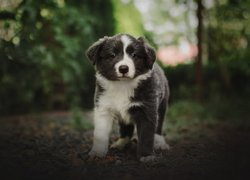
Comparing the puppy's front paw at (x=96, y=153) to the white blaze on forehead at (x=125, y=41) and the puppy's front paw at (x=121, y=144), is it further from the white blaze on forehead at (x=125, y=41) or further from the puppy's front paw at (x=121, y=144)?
the white blaze on forehead at (x=125, y=41)

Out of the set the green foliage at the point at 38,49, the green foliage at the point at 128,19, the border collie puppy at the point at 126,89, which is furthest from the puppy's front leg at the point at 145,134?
the green foliage at the point at 128,19

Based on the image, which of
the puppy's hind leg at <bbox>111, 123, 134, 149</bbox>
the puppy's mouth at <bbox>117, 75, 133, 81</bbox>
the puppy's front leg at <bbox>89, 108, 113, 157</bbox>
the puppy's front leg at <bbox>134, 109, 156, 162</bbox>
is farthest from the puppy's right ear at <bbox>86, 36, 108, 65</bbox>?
the puppy's hind leg at <bbox>111, 123, 134, 149</bbox>

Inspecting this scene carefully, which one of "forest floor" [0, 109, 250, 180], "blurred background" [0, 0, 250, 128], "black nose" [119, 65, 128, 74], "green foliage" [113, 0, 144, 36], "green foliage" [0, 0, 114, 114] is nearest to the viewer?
"forest floor" [0, 109, 250, 180]

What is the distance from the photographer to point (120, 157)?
6.36 meters

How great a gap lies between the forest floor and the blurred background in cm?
154

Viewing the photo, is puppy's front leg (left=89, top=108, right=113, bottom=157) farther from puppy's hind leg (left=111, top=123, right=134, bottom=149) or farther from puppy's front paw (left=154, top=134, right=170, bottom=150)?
puppy's front paw (left=154, top=134, right=170, bottom=150)

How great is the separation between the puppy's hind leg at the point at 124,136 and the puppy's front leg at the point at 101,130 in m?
0.75

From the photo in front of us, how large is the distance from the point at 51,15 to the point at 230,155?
4747 millimetres

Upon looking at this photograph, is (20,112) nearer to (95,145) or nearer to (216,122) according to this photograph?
(216,122)

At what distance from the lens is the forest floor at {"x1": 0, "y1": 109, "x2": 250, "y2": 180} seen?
528 centimetres

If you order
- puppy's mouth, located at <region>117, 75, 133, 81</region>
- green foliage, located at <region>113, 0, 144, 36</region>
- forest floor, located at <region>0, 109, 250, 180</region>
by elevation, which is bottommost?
forest floor, located at <region>0, 109, 250, 180</region>

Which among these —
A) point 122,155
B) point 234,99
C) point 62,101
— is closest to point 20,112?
point 62,101

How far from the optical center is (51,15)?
9.45 m

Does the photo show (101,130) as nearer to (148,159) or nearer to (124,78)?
(148,159)
